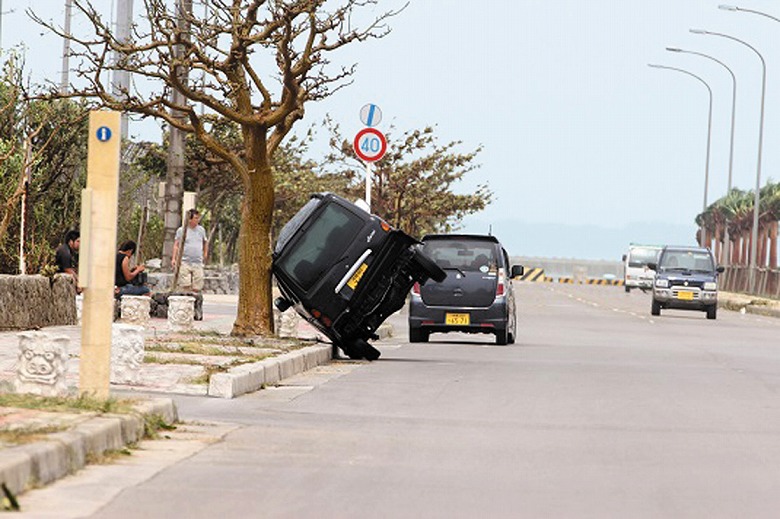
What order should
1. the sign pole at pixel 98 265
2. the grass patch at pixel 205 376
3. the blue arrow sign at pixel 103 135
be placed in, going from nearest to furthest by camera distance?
the sign pole at pixel 98 265 < the blue arrow sign at pixel 103 135 < the grass patch at pixel 205 376

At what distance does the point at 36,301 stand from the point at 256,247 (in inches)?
125

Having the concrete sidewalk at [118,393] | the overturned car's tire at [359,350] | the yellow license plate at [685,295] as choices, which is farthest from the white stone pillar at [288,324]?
the yellow license plate at [685,295]

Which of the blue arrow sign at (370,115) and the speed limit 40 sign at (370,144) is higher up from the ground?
the blue arrow sign at (370,115)

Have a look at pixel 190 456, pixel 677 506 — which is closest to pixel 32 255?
pixel 190 456

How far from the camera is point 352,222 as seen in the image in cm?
2192

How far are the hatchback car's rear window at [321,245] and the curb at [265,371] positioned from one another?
0.93 meters

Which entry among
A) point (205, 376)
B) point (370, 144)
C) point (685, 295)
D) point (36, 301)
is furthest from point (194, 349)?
point (685, 295)

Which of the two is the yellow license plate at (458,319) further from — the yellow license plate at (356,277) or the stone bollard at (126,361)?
the stone bollard at (126,361)

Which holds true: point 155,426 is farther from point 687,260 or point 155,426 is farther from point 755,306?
point 755,306

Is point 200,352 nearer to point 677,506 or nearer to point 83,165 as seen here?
point 677,506

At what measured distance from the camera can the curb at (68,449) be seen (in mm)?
9148

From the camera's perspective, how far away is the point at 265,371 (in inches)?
709

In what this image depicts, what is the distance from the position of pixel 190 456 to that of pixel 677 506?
10.5ft

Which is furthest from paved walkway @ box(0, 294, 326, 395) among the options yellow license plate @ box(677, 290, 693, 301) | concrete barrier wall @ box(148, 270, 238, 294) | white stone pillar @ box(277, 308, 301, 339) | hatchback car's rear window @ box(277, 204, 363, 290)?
yellow license plate @ box(677, 290, 693, 301)
